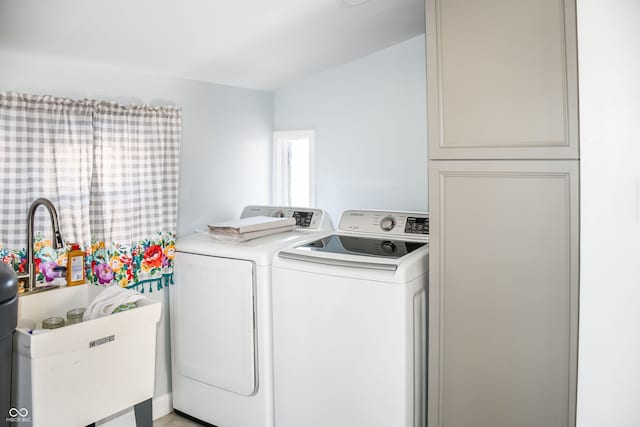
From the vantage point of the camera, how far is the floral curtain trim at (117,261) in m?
2.13

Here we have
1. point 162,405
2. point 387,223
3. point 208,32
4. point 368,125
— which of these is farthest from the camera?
point 368,125

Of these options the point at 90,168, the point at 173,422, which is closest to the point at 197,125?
the point at 90,168

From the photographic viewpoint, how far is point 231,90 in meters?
3.12

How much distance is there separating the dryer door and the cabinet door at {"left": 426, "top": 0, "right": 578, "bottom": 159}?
A: 45.5 inches

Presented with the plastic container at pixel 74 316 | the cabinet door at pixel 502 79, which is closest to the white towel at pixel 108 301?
the plastic container at pixel 74 316

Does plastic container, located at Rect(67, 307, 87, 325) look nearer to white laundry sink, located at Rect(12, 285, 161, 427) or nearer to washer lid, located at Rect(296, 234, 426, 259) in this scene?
white laundry sink, located at Rect(12, 285, 161, 427)

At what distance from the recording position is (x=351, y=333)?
6.89 ft

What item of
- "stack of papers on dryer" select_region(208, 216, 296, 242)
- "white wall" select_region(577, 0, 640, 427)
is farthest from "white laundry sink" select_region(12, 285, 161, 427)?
"white wall" select_region(577, 0, 640, 427)

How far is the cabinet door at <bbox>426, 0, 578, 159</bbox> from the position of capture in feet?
5.60

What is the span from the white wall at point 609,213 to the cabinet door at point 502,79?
0.06m

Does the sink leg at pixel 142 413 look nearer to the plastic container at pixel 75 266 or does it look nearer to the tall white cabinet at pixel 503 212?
the plastic container at pixel 75 266

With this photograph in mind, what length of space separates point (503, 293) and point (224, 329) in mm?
1361

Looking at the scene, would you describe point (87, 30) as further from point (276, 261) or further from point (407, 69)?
point (407, 69)

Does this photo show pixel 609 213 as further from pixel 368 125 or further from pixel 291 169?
pixel 291 169
